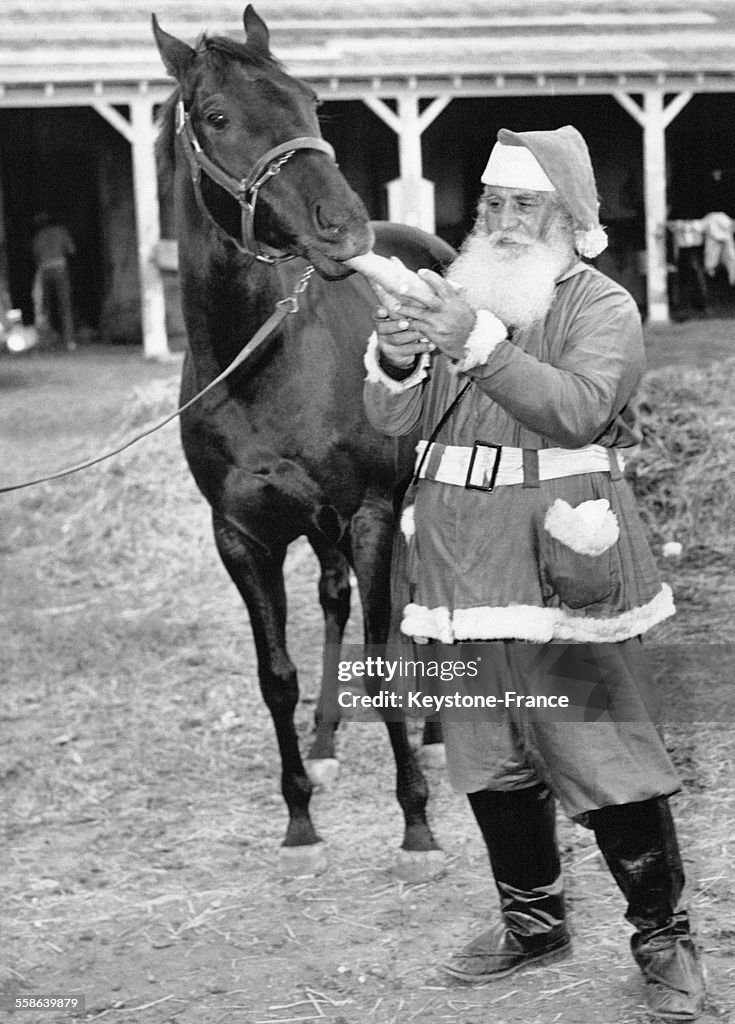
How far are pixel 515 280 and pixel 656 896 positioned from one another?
1.41 meters

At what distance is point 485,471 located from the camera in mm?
2971

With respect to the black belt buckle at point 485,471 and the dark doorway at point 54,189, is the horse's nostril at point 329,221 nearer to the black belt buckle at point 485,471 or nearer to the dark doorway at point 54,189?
the black belt buckle at point 485,471

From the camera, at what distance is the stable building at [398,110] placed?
14609 mm

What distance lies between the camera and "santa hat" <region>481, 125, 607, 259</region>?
2889mm

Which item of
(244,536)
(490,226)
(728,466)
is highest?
(490,226)

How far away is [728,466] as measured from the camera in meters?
7.67

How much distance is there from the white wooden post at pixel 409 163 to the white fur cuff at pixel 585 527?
11997 mm

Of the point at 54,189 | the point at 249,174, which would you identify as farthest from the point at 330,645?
the point at 54,189

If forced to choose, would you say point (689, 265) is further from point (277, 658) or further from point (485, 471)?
point (485, 471)

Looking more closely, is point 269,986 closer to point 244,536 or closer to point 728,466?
point 244,536

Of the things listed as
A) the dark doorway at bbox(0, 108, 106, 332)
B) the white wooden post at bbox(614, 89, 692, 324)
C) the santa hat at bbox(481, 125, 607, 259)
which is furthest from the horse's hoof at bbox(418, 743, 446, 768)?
the dark doorway at bbox(0, 108, 106, 332)

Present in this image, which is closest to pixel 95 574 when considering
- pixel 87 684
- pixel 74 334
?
pixel 87 684

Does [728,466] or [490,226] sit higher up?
[490,226]

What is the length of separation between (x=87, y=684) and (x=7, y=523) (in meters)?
2.86
